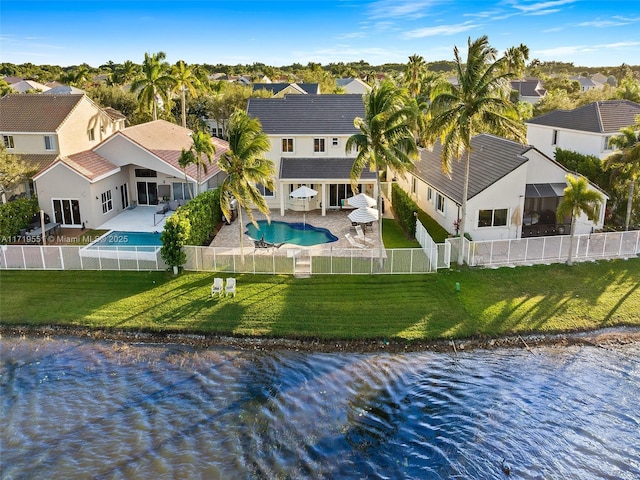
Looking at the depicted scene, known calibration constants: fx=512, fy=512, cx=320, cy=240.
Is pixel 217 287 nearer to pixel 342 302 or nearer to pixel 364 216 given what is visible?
pixel 342 302

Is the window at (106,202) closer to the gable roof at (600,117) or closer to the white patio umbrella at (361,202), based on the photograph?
the white patio umbrella at (361,202)

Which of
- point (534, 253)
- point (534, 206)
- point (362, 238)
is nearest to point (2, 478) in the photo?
point (362, 238)

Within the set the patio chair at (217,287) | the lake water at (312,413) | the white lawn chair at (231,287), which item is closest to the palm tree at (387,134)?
the white lawn chair at (231,287)

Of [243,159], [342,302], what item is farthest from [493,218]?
[243,159]

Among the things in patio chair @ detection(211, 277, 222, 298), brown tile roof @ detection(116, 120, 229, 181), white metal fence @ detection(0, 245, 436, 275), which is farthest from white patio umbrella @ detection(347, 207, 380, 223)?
brown tile roof @ detection(116, 120, 229, 181)

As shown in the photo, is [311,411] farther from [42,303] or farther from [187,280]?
[42,303]

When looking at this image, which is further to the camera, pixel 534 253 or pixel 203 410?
pixel 534 253

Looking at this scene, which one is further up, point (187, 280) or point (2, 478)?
point (187, 280)
